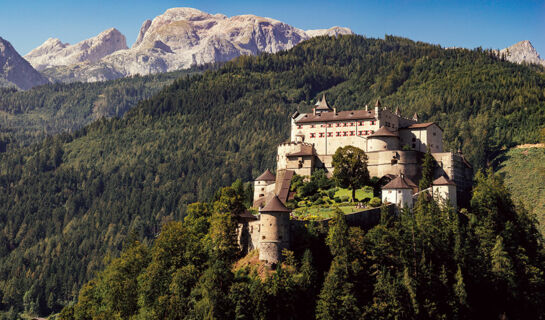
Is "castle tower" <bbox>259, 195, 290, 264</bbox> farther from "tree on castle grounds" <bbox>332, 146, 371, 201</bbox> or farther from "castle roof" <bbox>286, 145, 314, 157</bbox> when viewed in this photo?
"castle roof" <bbox>286, 145, 314, 157</bbox>

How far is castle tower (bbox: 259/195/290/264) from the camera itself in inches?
3597

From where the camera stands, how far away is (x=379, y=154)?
120 m

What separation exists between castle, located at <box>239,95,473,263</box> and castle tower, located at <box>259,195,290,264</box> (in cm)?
2018

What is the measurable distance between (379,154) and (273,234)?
35.8 metres

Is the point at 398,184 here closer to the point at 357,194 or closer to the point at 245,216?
the point at 357,194

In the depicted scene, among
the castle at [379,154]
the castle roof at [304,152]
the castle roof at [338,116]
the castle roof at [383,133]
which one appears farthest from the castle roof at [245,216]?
the castle roof at [338,116]

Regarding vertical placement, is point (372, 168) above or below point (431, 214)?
above

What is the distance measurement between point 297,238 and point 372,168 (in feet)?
101

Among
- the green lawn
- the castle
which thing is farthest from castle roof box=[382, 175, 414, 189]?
the green lawn

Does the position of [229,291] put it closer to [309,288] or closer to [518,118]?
[309,288]

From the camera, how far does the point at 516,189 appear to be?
155 meters

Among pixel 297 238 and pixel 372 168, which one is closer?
pixel 297 238

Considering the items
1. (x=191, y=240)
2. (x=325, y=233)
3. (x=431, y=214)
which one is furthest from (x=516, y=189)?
(x=191, y=240)

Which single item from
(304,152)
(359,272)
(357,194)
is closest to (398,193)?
(357,194)
